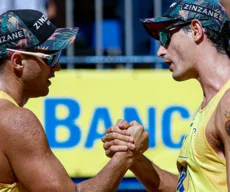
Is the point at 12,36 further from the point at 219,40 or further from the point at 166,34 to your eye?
the point at 219,40

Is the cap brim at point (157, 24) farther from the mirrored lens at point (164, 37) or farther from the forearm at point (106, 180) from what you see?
the forearm at point (106, 180)

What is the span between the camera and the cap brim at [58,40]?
14.4 ft

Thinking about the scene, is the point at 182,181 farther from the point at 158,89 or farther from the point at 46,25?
the point at 158,89

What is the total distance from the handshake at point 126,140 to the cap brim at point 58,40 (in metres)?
0.62

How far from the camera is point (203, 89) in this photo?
4375 mm

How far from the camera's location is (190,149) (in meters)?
4.14

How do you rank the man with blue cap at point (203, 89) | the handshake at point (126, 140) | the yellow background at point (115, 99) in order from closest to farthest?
the man with blue cap at point (203, 89), the handshake at point (126, 140), the yellow background at point (115, 99)

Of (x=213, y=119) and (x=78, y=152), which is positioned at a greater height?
(x=213, y=119)

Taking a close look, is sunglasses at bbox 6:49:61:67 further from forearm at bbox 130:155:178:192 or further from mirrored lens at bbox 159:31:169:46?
forearm at bbox 130:155:178:192

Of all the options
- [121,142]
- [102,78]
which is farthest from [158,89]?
[121,142]

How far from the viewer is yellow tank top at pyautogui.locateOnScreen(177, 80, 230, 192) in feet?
→ 13.0

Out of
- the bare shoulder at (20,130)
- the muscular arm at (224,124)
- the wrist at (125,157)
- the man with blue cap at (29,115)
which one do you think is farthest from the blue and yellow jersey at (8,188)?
the muscular arm at (224,124)

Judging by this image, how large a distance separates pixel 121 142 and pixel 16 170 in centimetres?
79

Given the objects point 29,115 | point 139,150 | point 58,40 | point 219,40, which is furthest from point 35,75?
point 219,40
